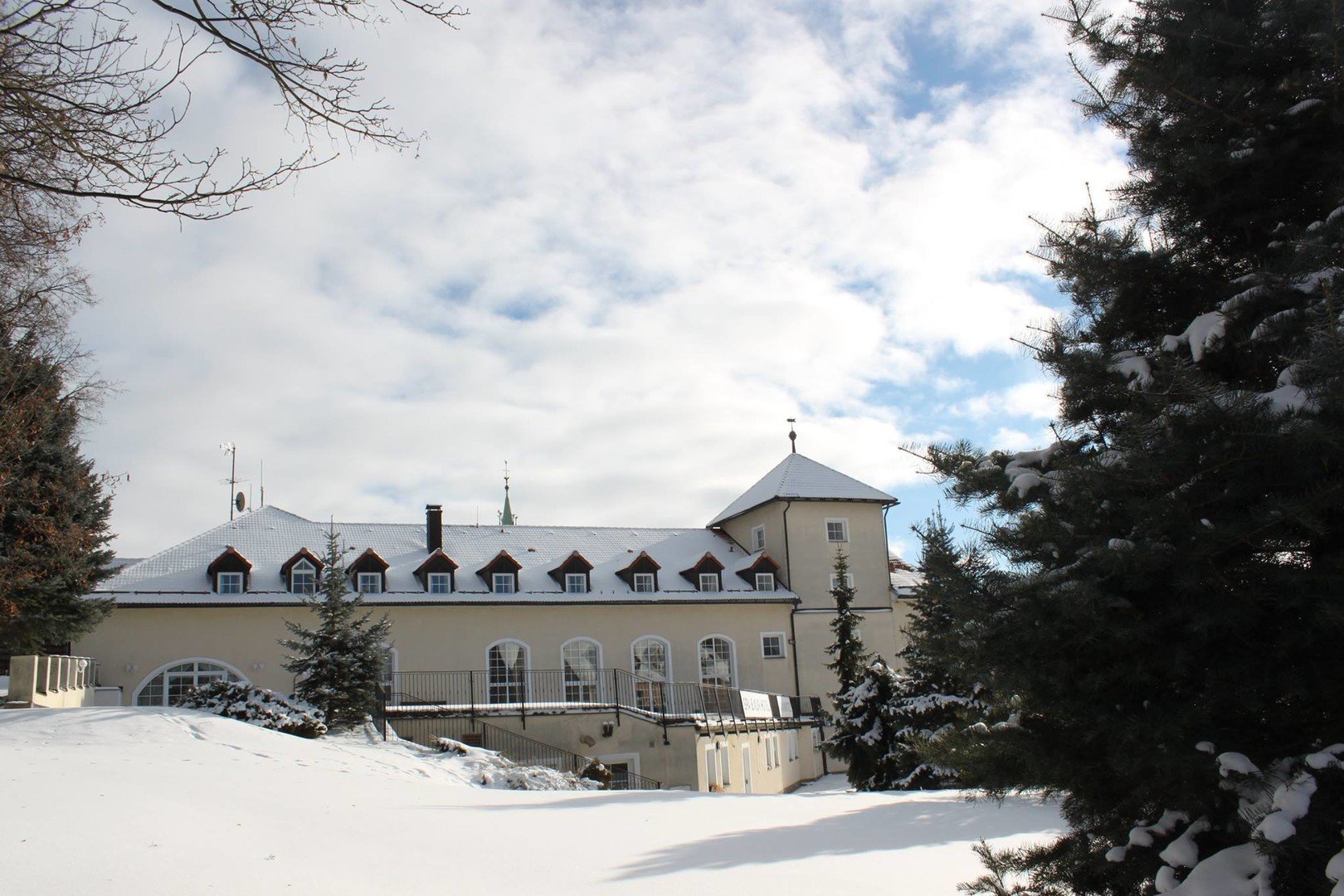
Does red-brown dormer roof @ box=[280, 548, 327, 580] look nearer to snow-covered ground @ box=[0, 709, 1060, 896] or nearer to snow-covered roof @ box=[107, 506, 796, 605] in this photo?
snow-covered roof @ box=[107, 506, 796, 605]

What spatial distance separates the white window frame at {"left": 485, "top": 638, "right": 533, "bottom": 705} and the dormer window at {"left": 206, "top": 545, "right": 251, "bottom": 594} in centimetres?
715

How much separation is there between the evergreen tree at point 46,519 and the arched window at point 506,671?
34.2ft

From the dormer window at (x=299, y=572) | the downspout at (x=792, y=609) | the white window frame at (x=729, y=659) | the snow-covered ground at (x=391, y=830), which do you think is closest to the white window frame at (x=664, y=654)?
the white window frame at (x=729, y=659)

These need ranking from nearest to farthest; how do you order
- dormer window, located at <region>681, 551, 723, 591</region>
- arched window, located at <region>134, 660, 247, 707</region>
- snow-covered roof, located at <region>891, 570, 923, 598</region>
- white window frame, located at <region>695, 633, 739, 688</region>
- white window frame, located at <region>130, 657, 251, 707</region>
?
1. white window frame, located at <region>130, 657, 251, 707</region>
2. arched window, located at <region>134, 660, 247, 707</region>
3. white window frame, located at <region>695, 633, 739, 688</region>
4. dormer window, located at <region>681, 551, 723, 591</region>
5. snow-covered roof, located at <region>891, 570, 923, 598</region>

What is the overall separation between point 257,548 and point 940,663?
29.3 m

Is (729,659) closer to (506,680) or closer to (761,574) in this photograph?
(761,574)

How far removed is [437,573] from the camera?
30.7 m

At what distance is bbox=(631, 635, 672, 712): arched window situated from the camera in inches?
1233

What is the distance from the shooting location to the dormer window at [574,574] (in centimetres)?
3216

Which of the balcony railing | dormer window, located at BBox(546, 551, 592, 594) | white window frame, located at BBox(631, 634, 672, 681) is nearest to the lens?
the balcony railing

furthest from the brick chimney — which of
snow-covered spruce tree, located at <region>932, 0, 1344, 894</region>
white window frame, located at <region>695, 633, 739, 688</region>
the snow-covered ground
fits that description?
snow-covered spruce tree, located at <region>932, 0, 1344, 894</region>

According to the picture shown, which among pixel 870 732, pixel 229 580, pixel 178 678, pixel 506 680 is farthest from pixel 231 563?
pixel 870 732

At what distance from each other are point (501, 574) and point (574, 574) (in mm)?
2335

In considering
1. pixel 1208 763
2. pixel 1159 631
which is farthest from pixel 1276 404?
pixel 1208 763
